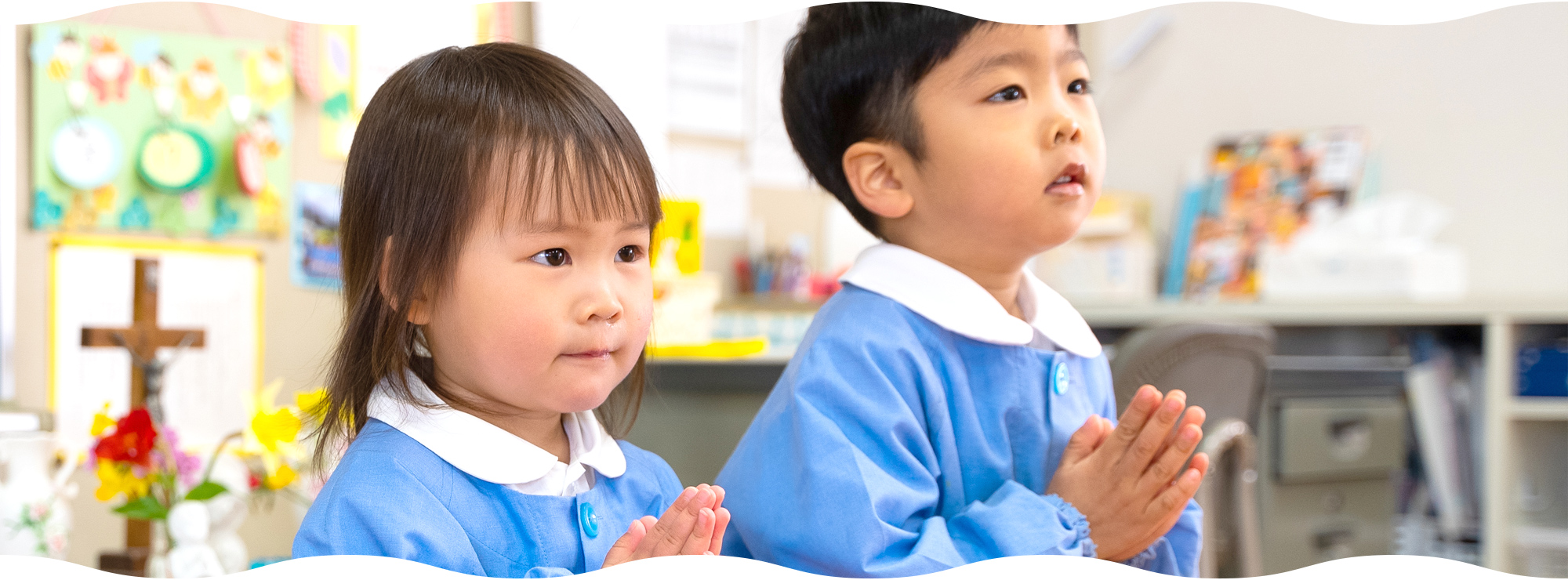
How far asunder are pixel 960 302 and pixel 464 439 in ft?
1.00

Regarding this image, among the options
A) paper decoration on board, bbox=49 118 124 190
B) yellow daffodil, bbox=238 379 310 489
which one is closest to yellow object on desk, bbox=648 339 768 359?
yellow daffodil, bbox=238 379 310 489

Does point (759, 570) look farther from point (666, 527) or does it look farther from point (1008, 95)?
point (1008, 95)

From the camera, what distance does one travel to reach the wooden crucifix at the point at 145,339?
4.11 ft

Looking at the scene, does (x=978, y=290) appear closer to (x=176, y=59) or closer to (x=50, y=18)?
(x=50, y=18)

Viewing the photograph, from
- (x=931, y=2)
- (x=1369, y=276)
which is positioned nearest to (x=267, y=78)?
(x=931, y=2)

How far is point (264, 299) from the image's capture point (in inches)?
69.3

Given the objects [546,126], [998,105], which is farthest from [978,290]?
[546,126]

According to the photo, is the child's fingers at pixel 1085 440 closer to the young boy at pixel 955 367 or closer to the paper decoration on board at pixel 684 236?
the young boy at pixel 955 367

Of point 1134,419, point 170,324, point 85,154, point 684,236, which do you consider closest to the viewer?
point 1134,419

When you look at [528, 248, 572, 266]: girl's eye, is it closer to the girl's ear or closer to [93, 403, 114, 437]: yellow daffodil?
the girl's ear

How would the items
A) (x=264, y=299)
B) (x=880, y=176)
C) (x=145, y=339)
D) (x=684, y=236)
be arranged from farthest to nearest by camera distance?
1. (x=684, y=236)
2. (x=264, y=299)
3. (x=145, y=339)
4. (x=880, y=176)

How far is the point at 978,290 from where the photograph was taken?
69 centimetres

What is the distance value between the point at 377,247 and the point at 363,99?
137 cm

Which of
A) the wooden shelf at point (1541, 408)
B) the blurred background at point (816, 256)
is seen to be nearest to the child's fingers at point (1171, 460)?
the blurred background at point (816, 256)
